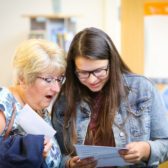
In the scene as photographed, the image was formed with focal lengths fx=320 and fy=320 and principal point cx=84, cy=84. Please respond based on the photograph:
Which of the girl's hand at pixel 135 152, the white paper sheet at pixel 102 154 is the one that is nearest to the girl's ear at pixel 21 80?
the white paper sheet at pixel 102 154

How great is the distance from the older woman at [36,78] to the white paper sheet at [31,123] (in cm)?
2

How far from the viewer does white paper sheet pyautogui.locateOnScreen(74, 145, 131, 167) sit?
1.24 metres

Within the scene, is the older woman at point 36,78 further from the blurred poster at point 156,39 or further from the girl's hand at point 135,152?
the blurred poster at point 156,39

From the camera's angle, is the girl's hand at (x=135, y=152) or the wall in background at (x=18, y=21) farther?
the wall in background at (x=18, y=21)

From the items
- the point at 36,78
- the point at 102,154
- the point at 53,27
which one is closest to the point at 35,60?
the point at 36,78

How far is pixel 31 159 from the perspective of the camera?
1.14 meters

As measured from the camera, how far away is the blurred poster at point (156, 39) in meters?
1.88

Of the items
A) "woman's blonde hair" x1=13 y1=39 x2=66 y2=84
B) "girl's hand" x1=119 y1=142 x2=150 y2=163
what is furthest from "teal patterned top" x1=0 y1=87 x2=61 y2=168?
"girl's hand" x1=119 y1=142 x2=150 y2=163

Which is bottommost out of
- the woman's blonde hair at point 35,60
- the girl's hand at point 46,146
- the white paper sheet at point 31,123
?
the girl's hand at point 46,146

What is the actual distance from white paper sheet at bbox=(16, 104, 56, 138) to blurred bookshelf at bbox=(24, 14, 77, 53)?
295cm

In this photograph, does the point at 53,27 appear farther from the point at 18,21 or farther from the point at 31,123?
the point at 31,123

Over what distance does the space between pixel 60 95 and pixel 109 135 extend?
30cm

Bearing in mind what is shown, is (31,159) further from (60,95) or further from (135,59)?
(135,59)

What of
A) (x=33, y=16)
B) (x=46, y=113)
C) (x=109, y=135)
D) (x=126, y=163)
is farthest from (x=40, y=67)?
(x=33, y=16)
